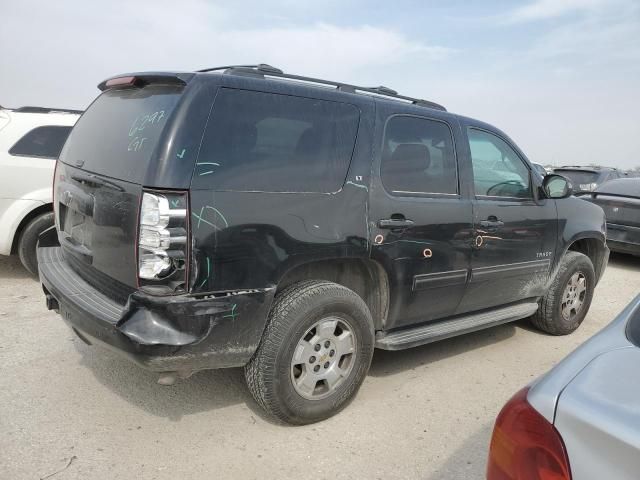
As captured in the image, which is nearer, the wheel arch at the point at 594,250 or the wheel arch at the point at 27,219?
the wheel arch at the point at 594,250

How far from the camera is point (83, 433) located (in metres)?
2.88

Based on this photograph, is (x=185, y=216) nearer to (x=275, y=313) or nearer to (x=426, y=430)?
(x=275, y=313)

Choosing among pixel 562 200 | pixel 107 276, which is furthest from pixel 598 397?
pixel 562 200

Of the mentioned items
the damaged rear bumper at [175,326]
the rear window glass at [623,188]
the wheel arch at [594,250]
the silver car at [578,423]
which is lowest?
the damaged rear bumper at [175,326]

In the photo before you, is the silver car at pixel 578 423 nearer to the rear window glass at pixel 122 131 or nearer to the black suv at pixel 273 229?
the black suv at pixel 273 229

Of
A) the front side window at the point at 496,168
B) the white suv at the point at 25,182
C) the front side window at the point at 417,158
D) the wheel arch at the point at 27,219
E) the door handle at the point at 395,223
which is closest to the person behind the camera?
the door handle at the point at 395,223

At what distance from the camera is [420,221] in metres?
3.38

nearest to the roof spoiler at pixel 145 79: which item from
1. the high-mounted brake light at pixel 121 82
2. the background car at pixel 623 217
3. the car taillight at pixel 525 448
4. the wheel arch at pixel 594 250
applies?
the high-mounted brake light at pixel 121 82

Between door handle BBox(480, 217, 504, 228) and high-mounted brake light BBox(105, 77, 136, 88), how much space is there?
98.9 inches

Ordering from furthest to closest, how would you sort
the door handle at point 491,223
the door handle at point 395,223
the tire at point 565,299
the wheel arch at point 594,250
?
1. the wheel arch at point 594,250
2. the tire at point 565,299
3. the door handle at point 491,223
4. the door handle at point 395,223

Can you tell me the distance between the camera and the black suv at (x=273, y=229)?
2.50m

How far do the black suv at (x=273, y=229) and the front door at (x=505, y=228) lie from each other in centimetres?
2

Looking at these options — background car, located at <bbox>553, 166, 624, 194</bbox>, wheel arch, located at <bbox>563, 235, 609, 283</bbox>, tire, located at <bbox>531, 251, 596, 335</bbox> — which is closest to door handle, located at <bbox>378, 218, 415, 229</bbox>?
tire, located at <bbox>531, 251, 596, 335</bbox>

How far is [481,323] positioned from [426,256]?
0.92m
